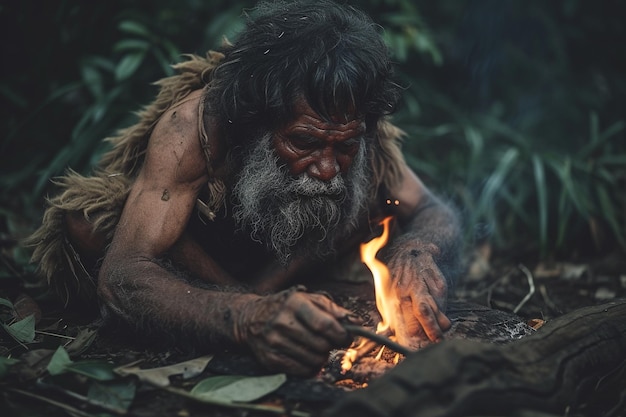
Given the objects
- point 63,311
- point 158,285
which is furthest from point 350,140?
point 63,311

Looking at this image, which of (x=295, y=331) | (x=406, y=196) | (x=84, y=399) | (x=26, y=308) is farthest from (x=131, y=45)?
(x=295, y=331)

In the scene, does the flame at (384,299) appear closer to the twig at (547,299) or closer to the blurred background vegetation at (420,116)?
the twig at (547,299)

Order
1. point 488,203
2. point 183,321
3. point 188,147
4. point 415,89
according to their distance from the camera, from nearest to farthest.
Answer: point 183,321 → point 188,147 → point 488,203 → point 415,89

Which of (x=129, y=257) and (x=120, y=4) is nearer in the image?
(x=129, y=257)

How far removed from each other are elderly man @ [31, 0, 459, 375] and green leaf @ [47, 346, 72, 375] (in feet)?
0.99

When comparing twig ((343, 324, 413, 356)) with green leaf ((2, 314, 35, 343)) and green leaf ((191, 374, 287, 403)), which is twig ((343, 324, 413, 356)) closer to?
green leaf ((191, 374, 287, 403))

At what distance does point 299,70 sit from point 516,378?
4.58 ft

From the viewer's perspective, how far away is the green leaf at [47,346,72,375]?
2.21 metres

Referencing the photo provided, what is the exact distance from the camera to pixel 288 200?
2863 mm

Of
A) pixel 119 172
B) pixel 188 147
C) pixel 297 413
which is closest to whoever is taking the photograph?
pixel 297 413

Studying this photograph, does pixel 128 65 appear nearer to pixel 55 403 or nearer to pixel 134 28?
pixel 134 28

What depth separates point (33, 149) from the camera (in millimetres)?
5141

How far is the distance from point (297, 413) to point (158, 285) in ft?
2.59

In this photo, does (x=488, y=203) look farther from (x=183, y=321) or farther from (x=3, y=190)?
(x=3, y=190)
